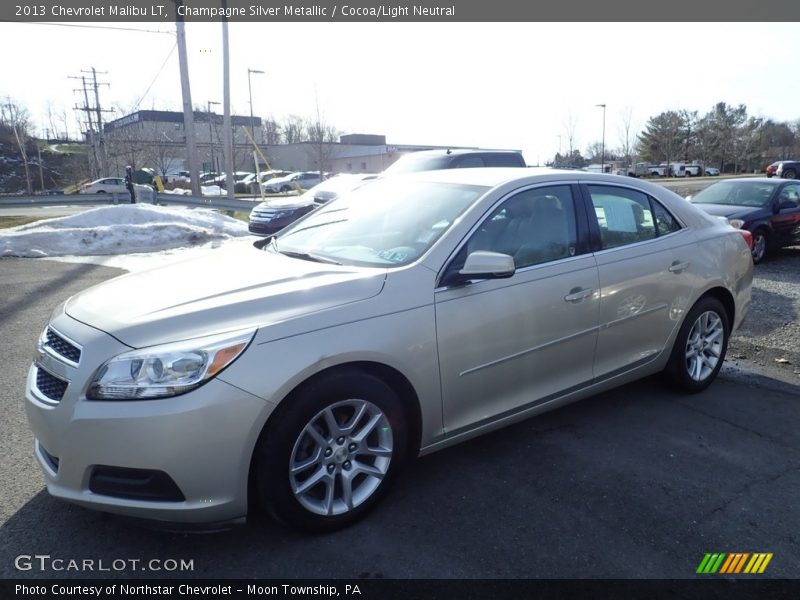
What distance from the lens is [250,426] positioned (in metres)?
2.38

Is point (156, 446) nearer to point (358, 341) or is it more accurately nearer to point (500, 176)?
point (358, 341)

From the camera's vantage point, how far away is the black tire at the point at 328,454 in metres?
2.47

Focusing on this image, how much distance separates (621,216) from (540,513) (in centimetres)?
216

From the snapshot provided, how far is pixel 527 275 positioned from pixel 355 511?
5.27ft

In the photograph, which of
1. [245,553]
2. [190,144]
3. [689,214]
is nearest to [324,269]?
[245,553]

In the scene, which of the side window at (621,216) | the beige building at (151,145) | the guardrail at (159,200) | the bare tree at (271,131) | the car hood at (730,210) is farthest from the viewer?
the bare tree at (271,131)

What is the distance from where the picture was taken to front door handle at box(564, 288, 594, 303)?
3.45m

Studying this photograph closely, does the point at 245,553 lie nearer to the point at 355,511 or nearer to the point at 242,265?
the point at 355,511

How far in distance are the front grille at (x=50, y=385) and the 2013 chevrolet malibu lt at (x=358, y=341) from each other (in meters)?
0.02

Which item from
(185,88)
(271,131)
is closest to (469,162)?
(185,88)

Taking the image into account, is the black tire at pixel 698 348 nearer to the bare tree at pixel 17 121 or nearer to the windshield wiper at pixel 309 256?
the windshield wiper at pixel 309 256

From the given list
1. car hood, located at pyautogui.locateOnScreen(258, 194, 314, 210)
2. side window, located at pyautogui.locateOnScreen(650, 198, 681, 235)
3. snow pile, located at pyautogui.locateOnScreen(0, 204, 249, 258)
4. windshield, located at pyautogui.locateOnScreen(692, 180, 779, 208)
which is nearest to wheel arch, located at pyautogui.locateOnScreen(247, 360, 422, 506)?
side window, located at pyautogui.locateOnScreen(650, 198, 681, 235)

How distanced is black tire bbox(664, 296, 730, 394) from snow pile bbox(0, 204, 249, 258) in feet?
35.0

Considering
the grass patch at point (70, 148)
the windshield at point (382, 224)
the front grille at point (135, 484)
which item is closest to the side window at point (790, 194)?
the windshield at point (382, 224)
